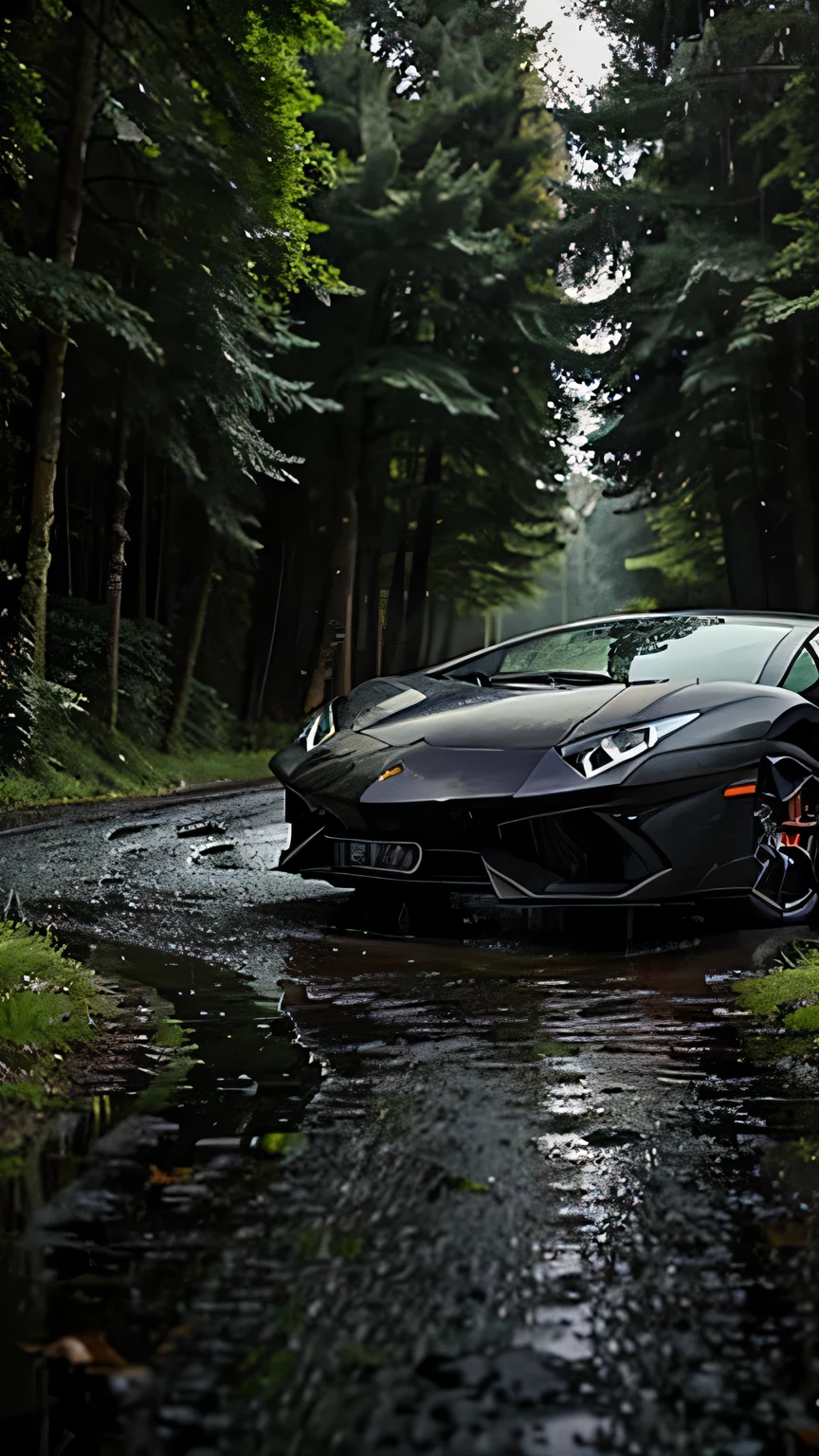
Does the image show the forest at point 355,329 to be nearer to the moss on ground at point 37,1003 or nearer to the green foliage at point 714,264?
the green foliage at point 714,264

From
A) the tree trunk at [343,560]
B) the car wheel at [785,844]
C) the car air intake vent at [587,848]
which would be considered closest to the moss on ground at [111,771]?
the tree trunk at [343,560]

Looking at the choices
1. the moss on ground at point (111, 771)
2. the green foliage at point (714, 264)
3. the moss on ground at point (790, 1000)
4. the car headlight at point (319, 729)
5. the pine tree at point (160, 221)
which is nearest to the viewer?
the moss on ground at point (790, 1000)

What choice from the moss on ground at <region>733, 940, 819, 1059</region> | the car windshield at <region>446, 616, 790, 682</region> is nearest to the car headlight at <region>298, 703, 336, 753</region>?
the car windshield at <region>446, 616, 790, 682</region>

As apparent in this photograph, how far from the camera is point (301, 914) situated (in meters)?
6.71

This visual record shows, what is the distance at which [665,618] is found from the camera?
24.4ft

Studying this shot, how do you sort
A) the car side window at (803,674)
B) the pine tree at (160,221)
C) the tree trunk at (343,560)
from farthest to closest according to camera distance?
the tree trunk at (343,560)
the pine tree at (160,221)
the car side window at (803,674)

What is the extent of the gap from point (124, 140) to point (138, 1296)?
17653 mm

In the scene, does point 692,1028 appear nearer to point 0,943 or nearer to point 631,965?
point 631,965

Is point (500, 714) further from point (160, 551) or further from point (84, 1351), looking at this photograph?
point (160, 551)

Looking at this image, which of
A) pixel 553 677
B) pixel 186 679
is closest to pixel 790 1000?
pixel 553 677

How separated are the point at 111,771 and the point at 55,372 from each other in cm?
433

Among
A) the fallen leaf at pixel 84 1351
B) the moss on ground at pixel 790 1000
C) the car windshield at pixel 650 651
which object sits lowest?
the moss on ground at pixel 790 1000

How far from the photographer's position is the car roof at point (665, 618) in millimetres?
7156

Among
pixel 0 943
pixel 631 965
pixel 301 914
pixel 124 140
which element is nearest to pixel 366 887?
pixel 301 914
